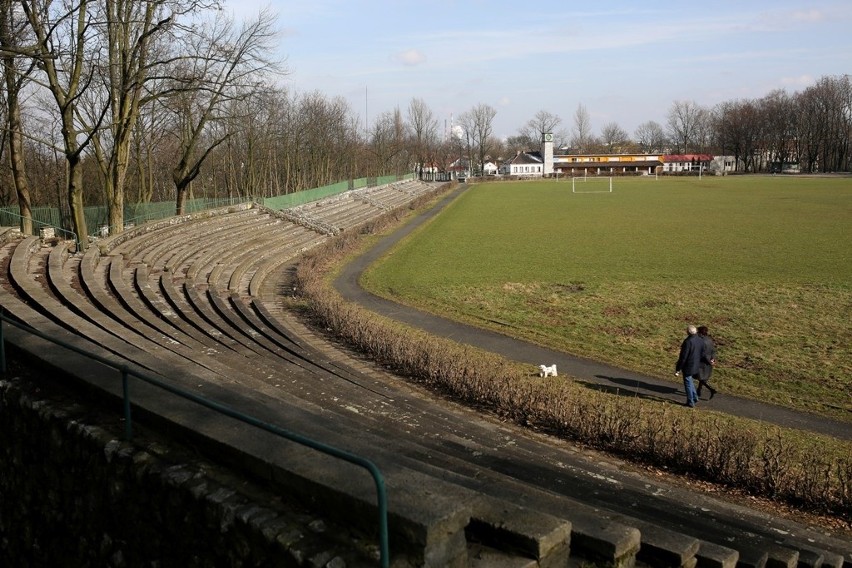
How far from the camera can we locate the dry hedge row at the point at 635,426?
384 inches

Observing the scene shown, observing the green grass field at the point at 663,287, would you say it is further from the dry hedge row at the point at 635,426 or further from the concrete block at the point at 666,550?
the concrete block at the point at 666,550

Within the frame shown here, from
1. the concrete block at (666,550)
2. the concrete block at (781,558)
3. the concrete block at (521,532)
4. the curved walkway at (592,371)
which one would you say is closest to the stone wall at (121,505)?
the concrete block at (521,532)

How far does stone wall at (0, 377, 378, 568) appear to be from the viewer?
4.67 meters

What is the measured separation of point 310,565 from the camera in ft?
14.1

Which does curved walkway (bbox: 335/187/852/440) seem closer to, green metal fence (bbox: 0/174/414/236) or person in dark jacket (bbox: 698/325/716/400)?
person in dark jacket (bbox: 698/325/716/400)

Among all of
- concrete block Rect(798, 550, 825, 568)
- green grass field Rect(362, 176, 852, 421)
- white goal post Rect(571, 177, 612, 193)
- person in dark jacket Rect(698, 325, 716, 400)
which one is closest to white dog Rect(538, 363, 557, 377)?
green grass field Rect(362, 176, 852, 421)

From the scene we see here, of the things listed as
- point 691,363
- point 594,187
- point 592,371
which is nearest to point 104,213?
point 592,371

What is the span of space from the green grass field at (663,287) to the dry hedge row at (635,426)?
276 cm

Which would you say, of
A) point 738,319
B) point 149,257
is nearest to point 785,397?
point 738,319

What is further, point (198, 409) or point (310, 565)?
point (198, 409)

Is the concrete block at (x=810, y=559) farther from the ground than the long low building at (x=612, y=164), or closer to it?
closer to it

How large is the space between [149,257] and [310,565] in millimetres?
22425

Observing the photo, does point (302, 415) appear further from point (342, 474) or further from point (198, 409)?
point (342, 474)

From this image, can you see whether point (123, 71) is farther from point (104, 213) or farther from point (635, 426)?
point (635, 426)
